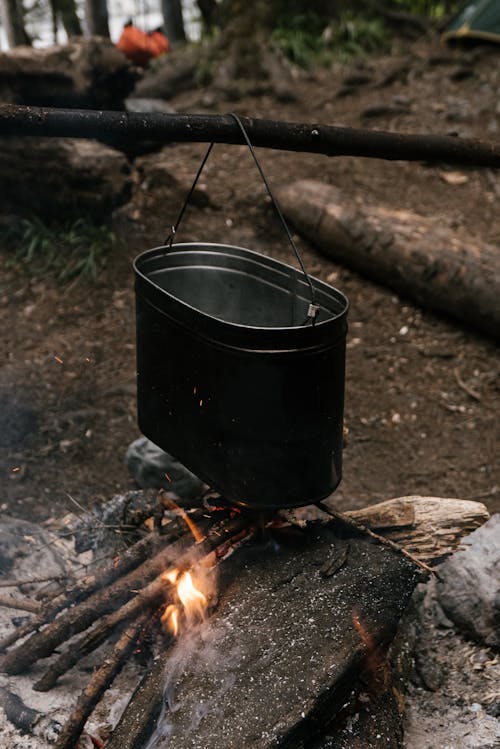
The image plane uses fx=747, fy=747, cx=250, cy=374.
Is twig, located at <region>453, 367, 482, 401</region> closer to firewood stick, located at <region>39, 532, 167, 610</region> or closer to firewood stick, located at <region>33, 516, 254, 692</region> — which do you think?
firewood stick, located at <region>39, 532, 167, 610</region>

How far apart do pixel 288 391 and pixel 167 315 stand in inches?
19.5

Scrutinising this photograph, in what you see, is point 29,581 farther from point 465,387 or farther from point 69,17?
point 69,17

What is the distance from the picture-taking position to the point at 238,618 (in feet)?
7.98

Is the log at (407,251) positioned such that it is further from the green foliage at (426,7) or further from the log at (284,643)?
the green foliage at (426,7)

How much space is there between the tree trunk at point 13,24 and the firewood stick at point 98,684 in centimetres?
1211

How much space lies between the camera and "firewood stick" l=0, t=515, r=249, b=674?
251 centimetres

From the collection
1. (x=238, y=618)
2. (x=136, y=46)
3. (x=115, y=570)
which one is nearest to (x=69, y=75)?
(x=115, y=570)

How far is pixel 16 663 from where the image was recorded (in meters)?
2.50

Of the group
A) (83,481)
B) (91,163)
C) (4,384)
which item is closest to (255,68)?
(91,163)

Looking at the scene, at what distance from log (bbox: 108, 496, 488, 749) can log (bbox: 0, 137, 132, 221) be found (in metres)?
3.83

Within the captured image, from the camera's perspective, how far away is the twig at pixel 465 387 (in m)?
4.98

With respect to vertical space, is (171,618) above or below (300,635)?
below

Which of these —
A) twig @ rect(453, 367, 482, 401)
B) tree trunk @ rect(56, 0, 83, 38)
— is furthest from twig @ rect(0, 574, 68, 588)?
tree trunk @ rect(56, 0, 83, 38)

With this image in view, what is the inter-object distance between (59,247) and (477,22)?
6.39m
